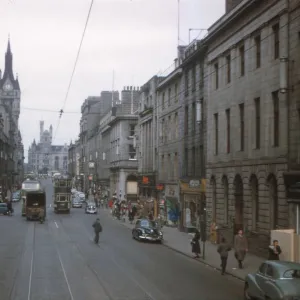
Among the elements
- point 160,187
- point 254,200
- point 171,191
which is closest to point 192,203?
point 171,191

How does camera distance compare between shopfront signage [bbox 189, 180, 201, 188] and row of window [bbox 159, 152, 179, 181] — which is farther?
row of window [bbox 159, 152, 179, 181]

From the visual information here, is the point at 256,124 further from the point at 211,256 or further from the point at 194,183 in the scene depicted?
the point at 194,183

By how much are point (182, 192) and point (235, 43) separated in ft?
53.7

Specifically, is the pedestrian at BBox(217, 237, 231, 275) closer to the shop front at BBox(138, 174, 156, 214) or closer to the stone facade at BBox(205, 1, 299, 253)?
the stone facade at BBox(205, 1, 299, 253)

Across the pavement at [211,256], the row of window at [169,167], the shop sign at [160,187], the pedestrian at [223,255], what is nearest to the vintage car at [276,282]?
the pavement at [211,256]

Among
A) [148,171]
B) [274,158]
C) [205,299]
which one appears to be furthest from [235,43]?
[148,171]

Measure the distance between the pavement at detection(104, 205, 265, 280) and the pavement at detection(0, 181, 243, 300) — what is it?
516 mm

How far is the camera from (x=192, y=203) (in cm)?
4556

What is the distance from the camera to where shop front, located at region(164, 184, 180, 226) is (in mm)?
51294

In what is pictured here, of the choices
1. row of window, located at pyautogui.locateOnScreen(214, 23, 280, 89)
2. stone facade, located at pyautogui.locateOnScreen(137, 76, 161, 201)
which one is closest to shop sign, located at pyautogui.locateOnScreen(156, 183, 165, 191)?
stone facade, located at pyautogui.locateOnScreen(137, 76, 161, 201)

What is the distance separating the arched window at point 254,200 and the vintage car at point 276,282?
15.1 metres

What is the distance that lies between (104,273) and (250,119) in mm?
13789

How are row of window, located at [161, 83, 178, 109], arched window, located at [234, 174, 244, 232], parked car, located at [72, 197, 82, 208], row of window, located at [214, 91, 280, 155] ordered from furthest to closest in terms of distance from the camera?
1. parked car, located at [72, 197, 82, 208]
2. row of window, located at [161, 83, 178, 109]
3. arched window, located at [234, 174, 244, 232]
4. row of window, located at [214, 91, 280, 155]

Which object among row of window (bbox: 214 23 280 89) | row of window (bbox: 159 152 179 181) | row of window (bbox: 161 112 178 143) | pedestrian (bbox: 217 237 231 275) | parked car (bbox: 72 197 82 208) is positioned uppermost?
row of window (bbox: 214 23 280 89)
